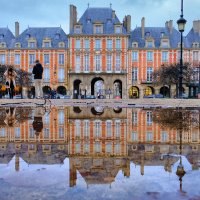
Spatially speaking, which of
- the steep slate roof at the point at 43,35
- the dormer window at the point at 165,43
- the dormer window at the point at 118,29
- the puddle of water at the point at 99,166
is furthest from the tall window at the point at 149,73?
the puddle of water at the point at 99,166

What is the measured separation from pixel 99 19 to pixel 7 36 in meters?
15.9

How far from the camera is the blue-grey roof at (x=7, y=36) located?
58338 mm

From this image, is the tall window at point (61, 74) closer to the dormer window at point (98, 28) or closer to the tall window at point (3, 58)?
the dormer window at point (98, 28)

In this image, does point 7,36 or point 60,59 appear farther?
point 7,36

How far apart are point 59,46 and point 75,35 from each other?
3722 mm

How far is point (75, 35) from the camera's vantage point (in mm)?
55125

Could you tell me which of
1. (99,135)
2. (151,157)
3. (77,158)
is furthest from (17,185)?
(99,135)

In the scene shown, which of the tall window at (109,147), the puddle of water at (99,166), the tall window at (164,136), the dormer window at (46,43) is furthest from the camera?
the dormer window at (46,43)

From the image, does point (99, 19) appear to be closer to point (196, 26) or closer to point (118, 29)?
point (118, 29)

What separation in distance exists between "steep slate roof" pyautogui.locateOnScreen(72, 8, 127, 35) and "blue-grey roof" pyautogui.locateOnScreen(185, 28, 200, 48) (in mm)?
10942

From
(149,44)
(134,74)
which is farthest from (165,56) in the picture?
(134,74)

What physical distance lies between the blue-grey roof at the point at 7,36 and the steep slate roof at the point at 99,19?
12.1 metres

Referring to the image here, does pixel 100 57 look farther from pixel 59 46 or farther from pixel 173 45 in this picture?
pixel 173 45

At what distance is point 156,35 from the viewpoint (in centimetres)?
5878
